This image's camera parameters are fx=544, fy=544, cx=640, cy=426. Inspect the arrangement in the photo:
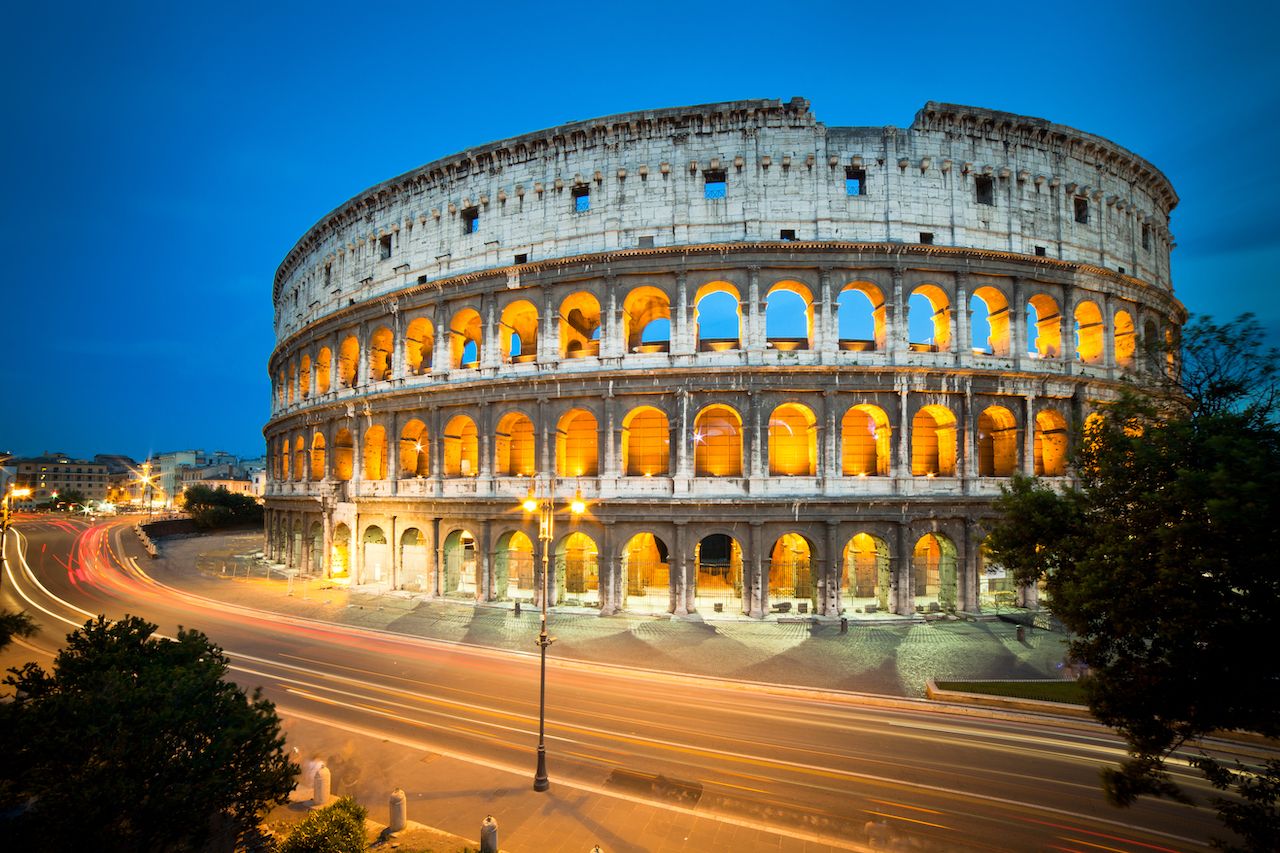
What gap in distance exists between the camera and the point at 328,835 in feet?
24.6

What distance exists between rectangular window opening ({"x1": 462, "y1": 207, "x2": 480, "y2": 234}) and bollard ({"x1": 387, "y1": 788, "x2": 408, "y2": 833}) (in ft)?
77.6

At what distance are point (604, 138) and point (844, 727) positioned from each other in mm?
23824

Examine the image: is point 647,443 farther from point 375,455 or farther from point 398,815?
point 398,815

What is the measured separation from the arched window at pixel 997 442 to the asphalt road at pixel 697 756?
543 inches

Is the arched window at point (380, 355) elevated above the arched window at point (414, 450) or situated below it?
above

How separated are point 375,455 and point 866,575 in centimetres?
2588

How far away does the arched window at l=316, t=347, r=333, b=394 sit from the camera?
108ft

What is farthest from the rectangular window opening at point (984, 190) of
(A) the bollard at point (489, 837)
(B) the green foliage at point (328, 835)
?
(B) the green foliage at point (328, 835)

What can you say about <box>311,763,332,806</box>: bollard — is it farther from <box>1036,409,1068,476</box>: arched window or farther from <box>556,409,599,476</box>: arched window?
<box>1036,409,1068,476</box>: arched window

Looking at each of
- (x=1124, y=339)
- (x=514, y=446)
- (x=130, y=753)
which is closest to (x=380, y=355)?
(x=514, y=446)

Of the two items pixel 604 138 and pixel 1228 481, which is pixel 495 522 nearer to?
pixel 604 138

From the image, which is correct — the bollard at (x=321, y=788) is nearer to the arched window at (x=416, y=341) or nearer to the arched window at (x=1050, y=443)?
the arched window at (x=416, y=341)

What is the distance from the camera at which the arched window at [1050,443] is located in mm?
23761

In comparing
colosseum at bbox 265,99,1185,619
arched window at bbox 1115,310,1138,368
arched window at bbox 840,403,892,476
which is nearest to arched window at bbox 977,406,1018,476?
colosseum at bbox 265,99,1185,619
